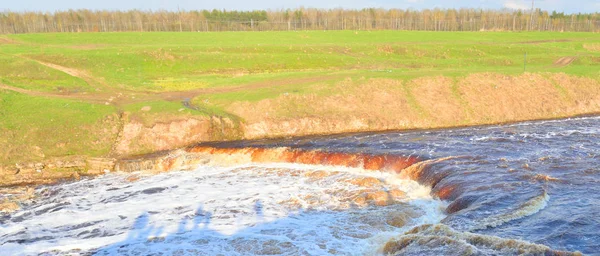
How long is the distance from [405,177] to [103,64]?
102 ft

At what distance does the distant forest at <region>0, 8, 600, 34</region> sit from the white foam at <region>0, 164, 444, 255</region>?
71887 millimetres

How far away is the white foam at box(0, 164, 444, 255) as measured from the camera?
15.1 metres

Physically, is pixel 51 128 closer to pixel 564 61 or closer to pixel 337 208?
pixel 337 208

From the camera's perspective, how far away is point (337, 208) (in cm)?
1767

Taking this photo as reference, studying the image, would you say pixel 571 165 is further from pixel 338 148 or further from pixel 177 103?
pixel 177 103

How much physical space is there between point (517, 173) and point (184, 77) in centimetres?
2829

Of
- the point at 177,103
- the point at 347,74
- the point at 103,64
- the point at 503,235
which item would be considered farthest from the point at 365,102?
the point at 103,64

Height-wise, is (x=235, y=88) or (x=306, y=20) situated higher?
(x=306, y=20)

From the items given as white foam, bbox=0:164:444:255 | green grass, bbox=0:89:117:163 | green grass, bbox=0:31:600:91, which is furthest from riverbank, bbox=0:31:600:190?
white foam, bbox=0:164:444:255

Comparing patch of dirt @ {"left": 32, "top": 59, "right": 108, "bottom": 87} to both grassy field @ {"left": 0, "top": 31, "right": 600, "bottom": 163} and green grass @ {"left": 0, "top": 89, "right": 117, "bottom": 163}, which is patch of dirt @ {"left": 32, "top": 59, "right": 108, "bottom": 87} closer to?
grassy field @ {"left": 0, "top": 31, "right": 600, "bottom": 163}

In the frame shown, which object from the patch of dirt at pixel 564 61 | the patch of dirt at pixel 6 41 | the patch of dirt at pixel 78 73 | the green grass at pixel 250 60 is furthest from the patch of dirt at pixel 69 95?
the patch of dirt at pixel 564 61

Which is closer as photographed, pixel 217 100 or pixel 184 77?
pixel 217 100

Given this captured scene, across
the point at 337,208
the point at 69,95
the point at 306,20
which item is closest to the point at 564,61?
the point at 337,208

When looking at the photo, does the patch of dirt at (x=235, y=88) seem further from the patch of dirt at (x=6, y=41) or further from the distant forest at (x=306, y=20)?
the distant forest at (x=306, y=20)
